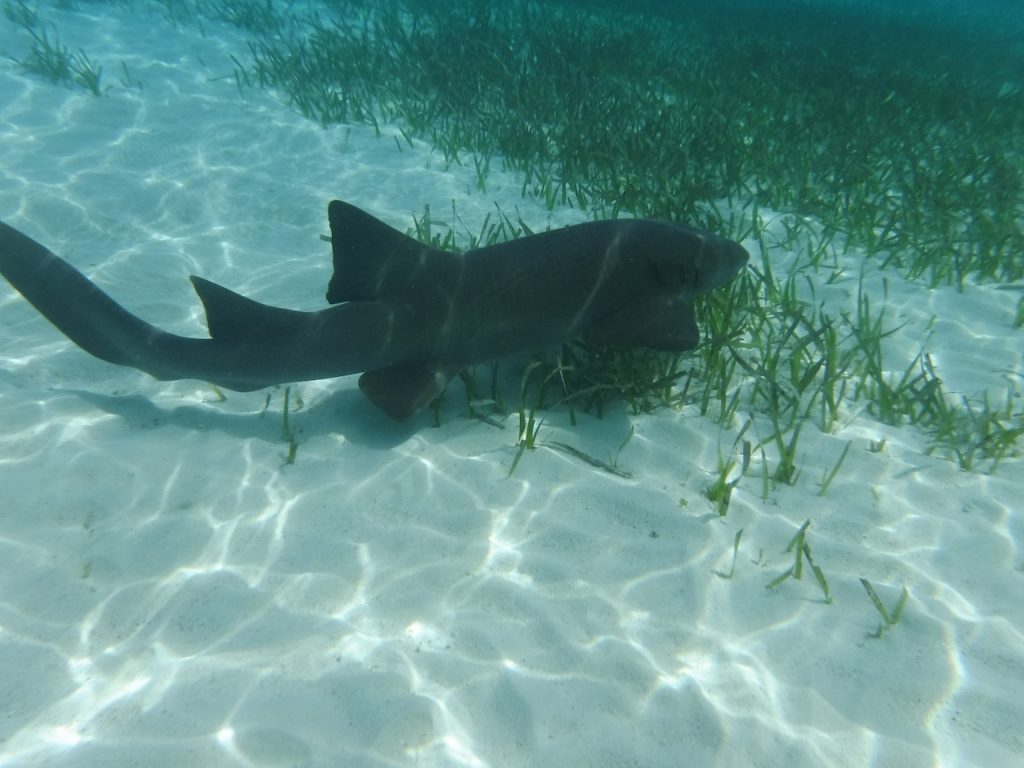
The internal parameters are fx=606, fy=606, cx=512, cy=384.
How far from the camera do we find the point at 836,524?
3.78 meters

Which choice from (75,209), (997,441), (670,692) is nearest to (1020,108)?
(997,441)

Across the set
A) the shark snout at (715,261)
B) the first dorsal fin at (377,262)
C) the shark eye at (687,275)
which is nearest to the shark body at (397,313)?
the first dorsal fin at (377,262)

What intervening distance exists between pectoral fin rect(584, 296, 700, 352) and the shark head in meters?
0.18

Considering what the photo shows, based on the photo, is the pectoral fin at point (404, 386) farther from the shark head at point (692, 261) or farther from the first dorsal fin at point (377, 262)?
the shark head at point (692, 261)

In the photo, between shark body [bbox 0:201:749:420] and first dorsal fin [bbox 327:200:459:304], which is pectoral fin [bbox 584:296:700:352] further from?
first dorsal fin [bbox 327:200:459:304]

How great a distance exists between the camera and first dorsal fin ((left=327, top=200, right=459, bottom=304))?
14.0 ft

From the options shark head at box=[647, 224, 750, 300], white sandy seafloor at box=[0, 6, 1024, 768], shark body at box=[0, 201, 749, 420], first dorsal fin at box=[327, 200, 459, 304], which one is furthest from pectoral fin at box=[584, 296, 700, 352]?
first dorsal fin at box=[327, 200, 459, 304]

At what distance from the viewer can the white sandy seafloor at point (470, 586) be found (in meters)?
2.71

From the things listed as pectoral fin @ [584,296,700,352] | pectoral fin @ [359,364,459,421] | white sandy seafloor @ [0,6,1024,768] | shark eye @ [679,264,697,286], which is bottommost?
white sandy seafloor @ [0,6,1024,768]

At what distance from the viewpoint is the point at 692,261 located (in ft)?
15.1

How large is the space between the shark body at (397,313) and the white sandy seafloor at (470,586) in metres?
0.54

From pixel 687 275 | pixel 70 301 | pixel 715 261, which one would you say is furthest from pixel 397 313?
pixel 715 261

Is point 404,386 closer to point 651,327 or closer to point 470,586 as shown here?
point 470,586

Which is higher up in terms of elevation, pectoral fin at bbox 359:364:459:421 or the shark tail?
the shark tail
